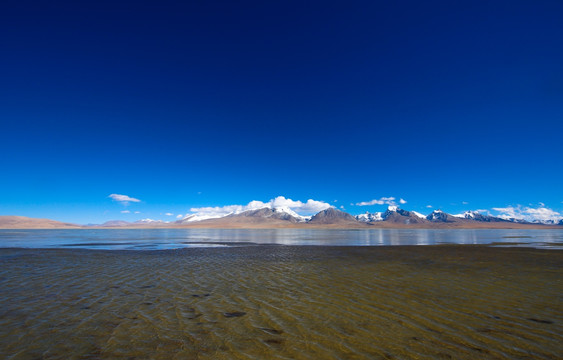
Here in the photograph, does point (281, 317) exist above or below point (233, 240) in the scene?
below

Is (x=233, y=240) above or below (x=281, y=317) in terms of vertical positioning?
above

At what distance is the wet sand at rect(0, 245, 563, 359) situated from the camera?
6574mm

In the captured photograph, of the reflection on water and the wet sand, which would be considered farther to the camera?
the reflection on water

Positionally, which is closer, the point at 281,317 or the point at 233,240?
the point at 281,317

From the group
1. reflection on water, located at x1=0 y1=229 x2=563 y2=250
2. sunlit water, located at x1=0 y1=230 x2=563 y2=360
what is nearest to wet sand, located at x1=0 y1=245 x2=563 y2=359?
sunlit water, located at x1=0 y1=230 x2=563 y2=360

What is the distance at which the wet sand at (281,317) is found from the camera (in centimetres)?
657

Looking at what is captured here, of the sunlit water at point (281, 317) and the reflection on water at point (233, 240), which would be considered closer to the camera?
the sunlit water at point (281, 317)

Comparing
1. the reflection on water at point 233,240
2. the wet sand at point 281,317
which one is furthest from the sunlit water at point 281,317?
the reflection on water at point 233,240

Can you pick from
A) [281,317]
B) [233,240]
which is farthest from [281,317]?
[233,240]

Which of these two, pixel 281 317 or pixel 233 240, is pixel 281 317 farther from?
pixel 233 240

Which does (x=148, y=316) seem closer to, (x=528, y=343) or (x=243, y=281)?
(x=243, y=281)

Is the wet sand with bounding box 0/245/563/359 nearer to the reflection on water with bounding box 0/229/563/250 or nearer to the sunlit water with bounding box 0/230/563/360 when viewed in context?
the sunlit water with bounding box 0/230/563/360

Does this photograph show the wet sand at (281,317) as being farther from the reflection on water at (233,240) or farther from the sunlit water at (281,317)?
the reflection on water at (233,240)

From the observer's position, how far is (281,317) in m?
9.05
